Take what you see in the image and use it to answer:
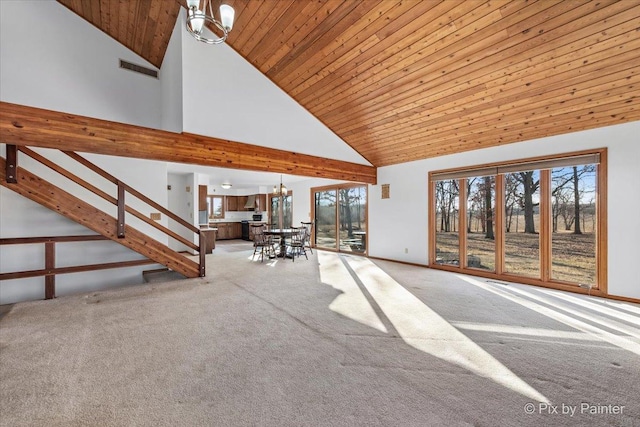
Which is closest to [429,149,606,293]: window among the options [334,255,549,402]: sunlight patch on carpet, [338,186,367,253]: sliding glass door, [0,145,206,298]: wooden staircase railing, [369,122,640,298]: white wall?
[369,122,640,298]: white wall

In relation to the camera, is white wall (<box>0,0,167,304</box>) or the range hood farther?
the range hood

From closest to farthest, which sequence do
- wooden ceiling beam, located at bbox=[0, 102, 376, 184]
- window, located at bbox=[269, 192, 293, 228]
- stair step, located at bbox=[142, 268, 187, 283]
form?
wooden ceiling beam, located at bbox=[0, 102, 376, 184] < stair step, located at bbox=[142, 268, 187, 283] < window, located at bbox=[269, 192, 293, 228]

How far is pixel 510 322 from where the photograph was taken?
308cm

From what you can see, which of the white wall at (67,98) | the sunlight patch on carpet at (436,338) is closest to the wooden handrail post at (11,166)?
the white wall at (67,98)

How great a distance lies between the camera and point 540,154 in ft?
14.5

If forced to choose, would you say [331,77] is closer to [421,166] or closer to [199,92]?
[199,92]

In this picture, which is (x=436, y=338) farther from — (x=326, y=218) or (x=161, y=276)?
(x=326, y=218)

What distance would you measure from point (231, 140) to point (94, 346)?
10.8 feet

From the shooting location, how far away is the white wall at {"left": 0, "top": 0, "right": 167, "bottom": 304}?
13.4 ft

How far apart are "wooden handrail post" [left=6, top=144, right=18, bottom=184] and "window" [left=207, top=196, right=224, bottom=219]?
8.13 meters

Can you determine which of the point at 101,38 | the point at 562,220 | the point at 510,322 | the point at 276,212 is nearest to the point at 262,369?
the point at 510,322

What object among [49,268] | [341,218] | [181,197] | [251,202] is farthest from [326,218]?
[49,268]

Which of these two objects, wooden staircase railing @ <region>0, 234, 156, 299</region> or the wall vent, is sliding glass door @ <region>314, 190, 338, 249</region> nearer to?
the wall vent

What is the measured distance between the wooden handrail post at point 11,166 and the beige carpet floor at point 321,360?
1.73 m
